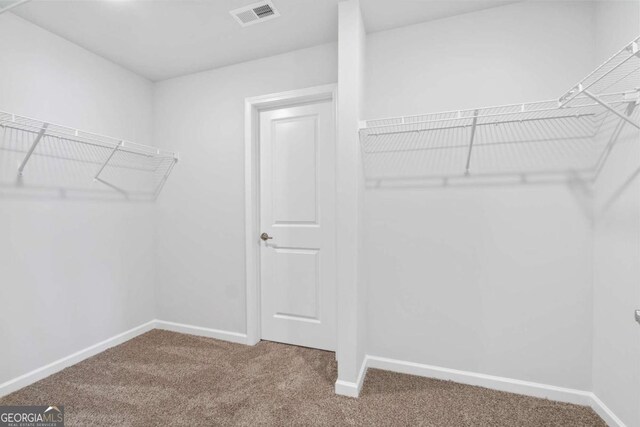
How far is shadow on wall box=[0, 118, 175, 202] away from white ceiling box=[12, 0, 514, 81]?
2.38 ft

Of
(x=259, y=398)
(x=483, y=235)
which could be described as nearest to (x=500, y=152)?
(x=483, y=235)

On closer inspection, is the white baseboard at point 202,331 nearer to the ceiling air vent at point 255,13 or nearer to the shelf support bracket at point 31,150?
the shelf support bracket at point 31,150

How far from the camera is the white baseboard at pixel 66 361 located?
5.98 feet

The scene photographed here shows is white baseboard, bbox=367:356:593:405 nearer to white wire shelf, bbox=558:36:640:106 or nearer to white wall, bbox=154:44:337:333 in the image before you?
white wall, bbox=154:44:337:333

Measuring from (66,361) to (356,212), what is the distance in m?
2.37

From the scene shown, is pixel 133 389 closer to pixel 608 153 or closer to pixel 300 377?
pixel 300 377

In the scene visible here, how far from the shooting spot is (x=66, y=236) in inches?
84.3

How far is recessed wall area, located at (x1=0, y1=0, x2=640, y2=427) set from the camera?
165cm

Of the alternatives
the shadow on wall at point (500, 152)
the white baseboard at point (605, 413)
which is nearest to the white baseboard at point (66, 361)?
the shadow on wall at point (500, 152)

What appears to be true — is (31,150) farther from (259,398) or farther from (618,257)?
(618,257)

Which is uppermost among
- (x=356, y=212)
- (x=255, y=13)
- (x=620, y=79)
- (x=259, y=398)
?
(x=255, y=13)

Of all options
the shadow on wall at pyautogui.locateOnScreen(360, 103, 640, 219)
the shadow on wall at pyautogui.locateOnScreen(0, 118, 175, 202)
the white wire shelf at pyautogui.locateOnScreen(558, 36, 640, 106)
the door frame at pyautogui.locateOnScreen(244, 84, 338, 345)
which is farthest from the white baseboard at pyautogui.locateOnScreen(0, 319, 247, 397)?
the white wire shelf at pyautogui.locateOnScreen(558, 36, 640, 106)

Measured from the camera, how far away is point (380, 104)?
205 cm

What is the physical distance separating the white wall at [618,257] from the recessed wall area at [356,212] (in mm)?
14
